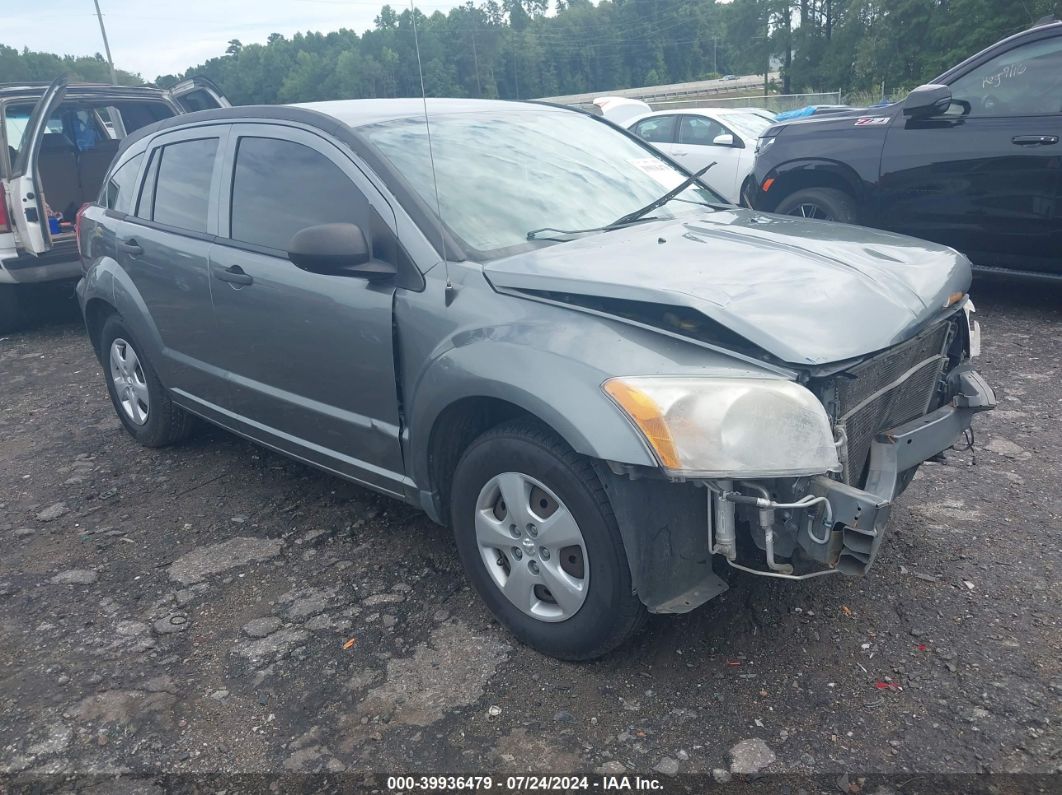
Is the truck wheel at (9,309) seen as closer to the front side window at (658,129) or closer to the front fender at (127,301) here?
the front fender at (127,301)

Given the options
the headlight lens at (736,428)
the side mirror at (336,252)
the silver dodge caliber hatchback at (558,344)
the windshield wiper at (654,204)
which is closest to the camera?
the headlight lens at (736,428)

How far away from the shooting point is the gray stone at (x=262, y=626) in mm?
3102

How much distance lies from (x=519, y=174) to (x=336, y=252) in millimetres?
857

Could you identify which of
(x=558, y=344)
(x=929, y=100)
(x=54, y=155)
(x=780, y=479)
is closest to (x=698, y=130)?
(x=929, y=100)

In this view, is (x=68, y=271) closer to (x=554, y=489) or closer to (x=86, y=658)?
(x=86, y=658)

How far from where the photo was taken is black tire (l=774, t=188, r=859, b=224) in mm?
6609

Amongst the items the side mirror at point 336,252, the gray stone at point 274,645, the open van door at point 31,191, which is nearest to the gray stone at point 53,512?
the gray stone at point 274,645

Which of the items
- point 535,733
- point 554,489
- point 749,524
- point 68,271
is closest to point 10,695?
point 535,733

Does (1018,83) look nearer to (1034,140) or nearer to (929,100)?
(1034,140)

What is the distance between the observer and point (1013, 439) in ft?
13.8

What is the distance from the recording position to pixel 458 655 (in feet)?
9.49

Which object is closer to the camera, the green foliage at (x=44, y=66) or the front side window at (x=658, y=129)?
the front side window at (x=658, y=129)

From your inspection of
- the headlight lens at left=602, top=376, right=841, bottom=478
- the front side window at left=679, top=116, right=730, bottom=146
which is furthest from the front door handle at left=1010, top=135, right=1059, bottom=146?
the front side window at left=679, top=116, right=730, bottom=146

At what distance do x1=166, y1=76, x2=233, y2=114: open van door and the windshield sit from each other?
5.39 metres
